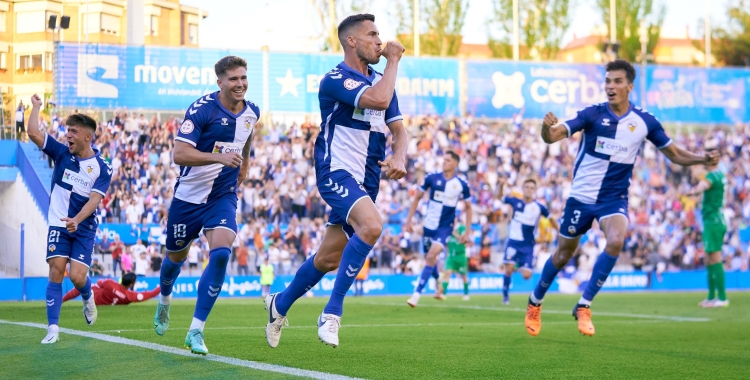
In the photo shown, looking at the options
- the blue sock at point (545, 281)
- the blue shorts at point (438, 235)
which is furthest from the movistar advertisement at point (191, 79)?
the blue sock at point (545, 281)

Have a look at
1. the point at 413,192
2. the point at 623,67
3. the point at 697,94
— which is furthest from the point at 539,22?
the point at 623,67

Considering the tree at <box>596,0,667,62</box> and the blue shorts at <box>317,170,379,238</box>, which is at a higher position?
the tree at <box>596,0,667,62</box>

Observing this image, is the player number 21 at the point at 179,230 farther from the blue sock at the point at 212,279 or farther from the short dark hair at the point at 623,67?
the short dark hair at the point at 623,67

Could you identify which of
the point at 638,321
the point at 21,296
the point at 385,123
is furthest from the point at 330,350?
the point at 21,296

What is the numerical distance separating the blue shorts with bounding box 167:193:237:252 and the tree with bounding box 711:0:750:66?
67.6 metres

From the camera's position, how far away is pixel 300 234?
2647 cm

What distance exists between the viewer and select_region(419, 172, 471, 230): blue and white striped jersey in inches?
675

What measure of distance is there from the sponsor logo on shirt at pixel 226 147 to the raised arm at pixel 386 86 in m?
1.68

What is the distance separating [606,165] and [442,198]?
7270 mm

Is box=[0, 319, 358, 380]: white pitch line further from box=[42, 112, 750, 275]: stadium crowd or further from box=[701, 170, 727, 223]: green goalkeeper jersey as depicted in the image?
box=[42, 112, 750, 275]: stadium crowd

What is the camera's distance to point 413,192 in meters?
29.2

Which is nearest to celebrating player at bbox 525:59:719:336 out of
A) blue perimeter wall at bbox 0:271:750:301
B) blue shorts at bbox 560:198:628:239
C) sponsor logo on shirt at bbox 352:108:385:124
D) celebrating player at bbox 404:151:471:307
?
blue shorts at bbox 560:198:628:239

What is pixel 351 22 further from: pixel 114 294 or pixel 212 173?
pixel 114 294

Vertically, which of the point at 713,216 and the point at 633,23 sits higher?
the point at 633,23
